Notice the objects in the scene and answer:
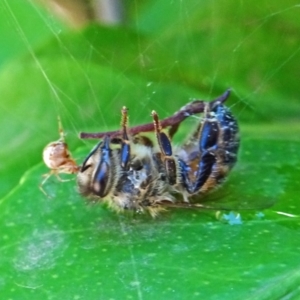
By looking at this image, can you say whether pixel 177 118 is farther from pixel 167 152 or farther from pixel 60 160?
pixel 60 160

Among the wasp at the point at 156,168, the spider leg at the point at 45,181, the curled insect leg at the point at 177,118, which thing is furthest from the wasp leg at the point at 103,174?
the spider leg at the point at 45,181

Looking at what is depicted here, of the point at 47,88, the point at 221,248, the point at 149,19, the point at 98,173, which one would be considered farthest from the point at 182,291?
the point at 149,19

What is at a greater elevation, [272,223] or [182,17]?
[182,17]

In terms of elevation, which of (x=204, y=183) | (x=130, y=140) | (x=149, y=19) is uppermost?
(x=149, y=19)

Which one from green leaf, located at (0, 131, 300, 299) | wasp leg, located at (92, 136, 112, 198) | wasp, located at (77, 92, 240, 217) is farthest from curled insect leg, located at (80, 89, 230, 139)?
green leaf, located at (0, 131, 300, 299)

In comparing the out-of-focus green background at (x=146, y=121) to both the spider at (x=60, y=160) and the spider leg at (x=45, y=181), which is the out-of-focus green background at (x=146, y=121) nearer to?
the spider leg at (x=45, y=181)

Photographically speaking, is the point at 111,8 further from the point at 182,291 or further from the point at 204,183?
the point at 182,291
